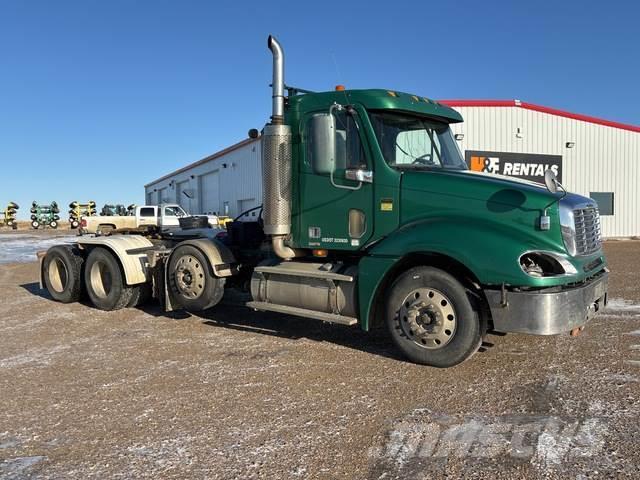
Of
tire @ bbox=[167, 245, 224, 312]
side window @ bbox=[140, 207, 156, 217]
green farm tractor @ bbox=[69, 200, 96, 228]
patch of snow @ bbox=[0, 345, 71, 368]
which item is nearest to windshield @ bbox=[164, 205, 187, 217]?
side window @ bbox=[140, 207, 156, 217]

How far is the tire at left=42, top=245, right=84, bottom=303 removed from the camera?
8.97 meters

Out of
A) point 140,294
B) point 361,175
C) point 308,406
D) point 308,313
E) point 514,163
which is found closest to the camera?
point 308,406

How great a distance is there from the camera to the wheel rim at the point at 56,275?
931cm

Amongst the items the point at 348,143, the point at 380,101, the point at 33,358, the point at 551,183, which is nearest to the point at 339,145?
the point at 348,143

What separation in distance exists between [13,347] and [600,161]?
2341cm

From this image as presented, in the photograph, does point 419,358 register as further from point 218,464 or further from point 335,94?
point 335,94

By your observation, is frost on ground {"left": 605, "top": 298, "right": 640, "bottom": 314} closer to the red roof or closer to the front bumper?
the front bumper

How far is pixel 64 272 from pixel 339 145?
611 centimetres

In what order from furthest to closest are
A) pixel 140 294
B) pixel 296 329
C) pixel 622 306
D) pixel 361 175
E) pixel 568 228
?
pixel 140 294, pixel 622 306, pixel 296 329, pixel 361 175, pixel 568 228

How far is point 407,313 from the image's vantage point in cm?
522

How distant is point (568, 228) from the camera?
4.76 m

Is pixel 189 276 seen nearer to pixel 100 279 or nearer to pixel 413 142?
pixel 100 279

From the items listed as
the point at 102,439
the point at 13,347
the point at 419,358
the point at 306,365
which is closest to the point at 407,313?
the point at 419,358

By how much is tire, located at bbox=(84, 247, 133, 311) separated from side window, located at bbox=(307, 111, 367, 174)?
13.9ft
